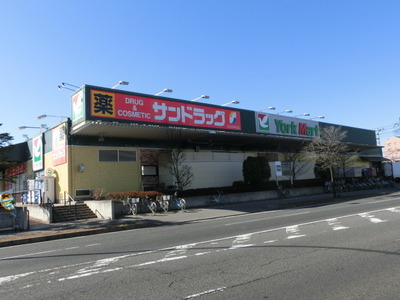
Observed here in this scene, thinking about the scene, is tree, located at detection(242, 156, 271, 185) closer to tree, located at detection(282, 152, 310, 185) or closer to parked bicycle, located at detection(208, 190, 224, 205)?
parked bicycle, located at detection(208, 190, 224, 205)

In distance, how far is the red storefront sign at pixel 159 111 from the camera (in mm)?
20547

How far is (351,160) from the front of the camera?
4097cm

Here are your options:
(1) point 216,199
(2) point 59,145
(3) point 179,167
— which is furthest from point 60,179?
(1) point 216,199

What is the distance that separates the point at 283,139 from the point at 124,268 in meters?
25.1

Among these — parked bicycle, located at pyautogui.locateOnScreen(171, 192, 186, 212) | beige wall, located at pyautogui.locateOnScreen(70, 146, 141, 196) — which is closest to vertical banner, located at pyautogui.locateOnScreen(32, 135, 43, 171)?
beige wall, located at pyautogui.locateOnScreen(70, 146, 141, 196)

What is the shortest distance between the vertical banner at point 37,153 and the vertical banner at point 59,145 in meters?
2.95

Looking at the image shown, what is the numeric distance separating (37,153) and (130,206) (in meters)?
12.7

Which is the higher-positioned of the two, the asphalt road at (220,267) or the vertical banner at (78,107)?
the vertical banner at (78,107)

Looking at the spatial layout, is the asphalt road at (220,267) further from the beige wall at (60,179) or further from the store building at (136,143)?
the beige wall at (60,179)

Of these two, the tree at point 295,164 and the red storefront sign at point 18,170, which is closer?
the red storefront sign at point 18,170

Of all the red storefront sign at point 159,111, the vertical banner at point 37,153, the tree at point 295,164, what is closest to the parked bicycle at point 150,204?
the red storefront sign at point 159,111

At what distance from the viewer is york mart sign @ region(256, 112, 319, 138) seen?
1188 inches

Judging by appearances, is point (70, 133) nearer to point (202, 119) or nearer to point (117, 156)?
point (117, 156)

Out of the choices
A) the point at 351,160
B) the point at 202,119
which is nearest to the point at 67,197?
the point at 202,119
